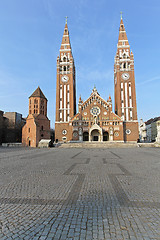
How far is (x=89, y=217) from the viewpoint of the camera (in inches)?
113

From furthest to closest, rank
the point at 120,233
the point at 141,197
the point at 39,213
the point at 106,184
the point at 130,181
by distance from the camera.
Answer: the point at 130,181 < the point at 106,184 < the point at 141,197 < the point at 39,213 < the point at 120,233

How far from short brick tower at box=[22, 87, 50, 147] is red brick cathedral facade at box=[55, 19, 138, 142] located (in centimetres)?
433

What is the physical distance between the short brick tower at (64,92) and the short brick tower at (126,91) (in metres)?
13.8

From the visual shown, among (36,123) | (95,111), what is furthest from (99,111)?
(36,123)

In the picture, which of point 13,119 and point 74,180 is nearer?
point 74,180

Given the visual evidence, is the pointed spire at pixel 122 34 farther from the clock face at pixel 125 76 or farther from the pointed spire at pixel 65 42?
the pointed spire at pixel 65 42

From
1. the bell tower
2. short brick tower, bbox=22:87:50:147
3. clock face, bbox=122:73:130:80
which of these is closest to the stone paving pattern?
short brick tower, bbox=22:87:50:147

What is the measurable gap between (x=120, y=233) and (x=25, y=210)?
204 centimetres

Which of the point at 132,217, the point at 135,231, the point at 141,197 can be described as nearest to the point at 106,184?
the point at 141,197

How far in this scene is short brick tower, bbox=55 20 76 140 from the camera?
4115cm

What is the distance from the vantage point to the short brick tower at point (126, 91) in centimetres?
3978

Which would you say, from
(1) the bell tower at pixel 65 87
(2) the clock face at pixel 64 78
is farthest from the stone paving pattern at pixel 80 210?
(2) the clock face at pixel 64 78

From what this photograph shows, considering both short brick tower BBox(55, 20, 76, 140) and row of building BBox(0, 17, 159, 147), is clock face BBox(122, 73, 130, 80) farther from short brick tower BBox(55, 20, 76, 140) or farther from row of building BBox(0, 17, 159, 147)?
short brick tower BBox(55, 20, 76, 140)

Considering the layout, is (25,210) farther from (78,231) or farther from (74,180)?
(74,180)
